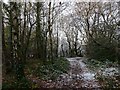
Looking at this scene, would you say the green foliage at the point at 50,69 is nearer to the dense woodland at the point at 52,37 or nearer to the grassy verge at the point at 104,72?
the dense woodland at the point at 52,37

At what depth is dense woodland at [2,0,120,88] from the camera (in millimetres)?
2754

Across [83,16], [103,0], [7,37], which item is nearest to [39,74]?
[7,37]

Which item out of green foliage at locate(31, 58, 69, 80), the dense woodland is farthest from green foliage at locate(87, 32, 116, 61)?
green foliage at locate(31, 58, 69, 80)

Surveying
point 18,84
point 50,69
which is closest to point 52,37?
point 50,69

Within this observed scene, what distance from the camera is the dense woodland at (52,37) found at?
275cm

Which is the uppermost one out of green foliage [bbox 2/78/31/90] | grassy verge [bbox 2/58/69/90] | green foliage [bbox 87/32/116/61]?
green foliage [bbox 87/32/116/61]

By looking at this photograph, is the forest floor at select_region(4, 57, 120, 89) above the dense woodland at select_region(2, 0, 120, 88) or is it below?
below

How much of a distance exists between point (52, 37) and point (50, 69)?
37 cm

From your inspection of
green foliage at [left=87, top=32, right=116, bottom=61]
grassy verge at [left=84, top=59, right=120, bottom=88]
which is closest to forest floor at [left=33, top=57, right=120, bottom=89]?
grassy verge at [left=84, top=59, right=120, bottom=88]

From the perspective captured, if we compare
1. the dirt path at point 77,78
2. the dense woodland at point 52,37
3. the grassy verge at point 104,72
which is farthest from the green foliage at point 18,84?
Answer: the grassy verge at point 104,72

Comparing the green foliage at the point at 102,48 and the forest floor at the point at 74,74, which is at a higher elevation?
the green foliage at the point at 102,48

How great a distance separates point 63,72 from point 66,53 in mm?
231

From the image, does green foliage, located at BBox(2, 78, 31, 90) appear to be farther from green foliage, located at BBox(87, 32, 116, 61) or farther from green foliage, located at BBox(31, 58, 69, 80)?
green foliage, located at BBox(87, 32, 116, 61)

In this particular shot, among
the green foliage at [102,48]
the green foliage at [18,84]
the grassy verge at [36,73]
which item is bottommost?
the green foliage at [18,84]
